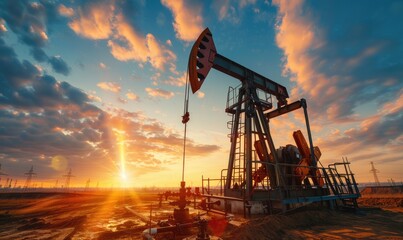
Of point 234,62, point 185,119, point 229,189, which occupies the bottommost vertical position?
point 229,189

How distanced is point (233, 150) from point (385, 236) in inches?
253

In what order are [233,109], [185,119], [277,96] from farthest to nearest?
1. [277,96]
2. [233,109]
3. [185,119]

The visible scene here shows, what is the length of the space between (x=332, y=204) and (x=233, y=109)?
279 inches

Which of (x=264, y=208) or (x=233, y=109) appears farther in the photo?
(x=233, y=109)

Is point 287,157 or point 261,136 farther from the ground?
point 261,136

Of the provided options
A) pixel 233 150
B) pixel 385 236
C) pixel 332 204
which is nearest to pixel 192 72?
pixel 233 150

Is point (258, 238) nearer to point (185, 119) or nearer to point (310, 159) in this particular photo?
point (185, 119)

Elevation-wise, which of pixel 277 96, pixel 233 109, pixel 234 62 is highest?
pixel 234 62

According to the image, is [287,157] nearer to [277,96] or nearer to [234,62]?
[277,96]

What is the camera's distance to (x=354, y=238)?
4.80 metres

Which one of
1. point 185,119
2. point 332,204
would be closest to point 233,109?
point 185,119

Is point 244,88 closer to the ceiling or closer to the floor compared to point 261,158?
closer to the ceiling

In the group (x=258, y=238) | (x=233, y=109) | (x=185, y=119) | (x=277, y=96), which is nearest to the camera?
(x=258, y=238)

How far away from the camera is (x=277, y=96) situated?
12922 mm
